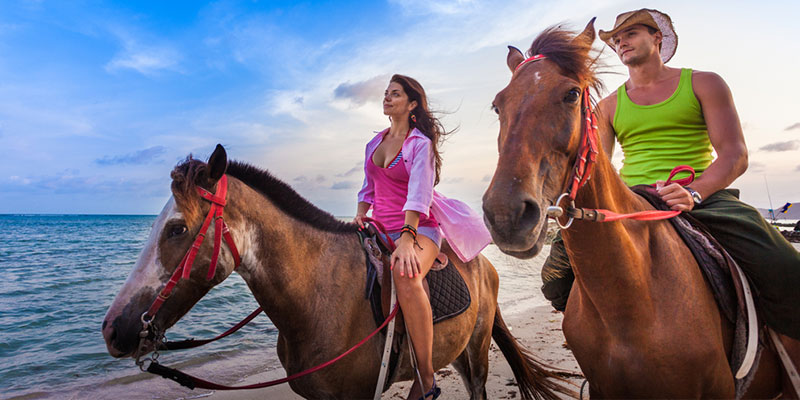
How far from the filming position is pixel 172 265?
6.37ft

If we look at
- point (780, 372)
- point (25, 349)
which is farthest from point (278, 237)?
point (25, 349)

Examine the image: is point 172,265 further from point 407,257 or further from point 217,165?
point 407,257

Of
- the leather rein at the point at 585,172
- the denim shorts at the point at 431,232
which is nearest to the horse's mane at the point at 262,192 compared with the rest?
the denim shorts at the point at 431,232

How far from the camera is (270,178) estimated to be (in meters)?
2.46

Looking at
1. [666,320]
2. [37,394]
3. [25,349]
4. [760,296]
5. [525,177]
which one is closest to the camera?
[525,177]

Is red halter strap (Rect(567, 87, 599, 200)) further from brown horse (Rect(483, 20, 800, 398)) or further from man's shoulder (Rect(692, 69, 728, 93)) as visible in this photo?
man's shoulder (Rect(692, 69, 728, 93))

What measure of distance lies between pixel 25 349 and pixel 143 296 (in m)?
5.75

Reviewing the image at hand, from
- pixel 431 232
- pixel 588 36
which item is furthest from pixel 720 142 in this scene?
pixel 431 232

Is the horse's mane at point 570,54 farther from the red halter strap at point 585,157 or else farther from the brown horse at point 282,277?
the brown horse at point 282,277

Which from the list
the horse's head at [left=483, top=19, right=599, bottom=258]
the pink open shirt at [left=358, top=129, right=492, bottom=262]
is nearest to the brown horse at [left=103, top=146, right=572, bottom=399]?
the pink open shirt at [left=358, top=129, right=492, bottom=262]

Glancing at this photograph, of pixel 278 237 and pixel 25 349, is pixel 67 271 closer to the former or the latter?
pixel 25 349

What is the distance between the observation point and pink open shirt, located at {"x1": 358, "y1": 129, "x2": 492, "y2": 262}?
8.17 ft

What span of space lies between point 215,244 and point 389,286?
1.07 metres

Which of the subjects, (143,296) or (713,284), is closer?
(713,284)
